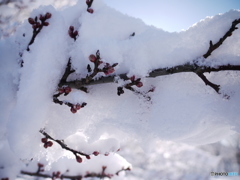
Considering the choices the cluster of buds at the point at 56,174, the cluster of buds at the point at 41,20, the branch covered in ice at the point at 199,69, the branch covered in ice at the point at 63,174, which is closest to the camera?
the branch covered in ice at the point at 199,69

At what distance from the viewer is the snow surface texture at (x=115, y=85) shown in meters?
1.33

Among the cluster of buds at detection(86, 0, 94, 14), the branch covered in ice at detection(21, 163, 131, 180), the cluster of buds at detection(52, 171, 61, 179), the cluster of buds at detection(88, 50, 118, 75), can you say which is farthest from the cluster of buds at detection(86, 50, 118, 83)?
the cluster of buds at detection(52, 171, 61, 179)

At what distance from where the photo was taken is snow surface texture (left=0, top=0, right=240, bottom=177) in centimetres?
133

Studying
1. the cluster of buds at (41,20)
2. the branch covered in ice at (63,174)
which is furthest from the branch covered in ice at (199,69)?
the branch covered in ice at (63,174)

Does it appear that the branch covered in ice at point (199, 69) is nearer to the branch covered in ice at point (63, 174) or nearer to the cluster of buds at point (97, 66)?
the cluster of buds at point (97, 66)

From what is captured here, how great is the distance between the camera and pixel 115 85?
1.57 m

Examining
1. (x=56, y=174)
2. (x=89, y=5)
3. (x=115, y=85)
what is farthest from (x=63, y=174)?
(x=89, y=5)

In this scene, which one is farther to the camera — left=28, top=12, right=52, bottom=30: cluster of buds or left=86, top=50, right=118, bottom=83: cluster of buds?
→ left=28, top=12, right=52, bottom=30: cluster of buds

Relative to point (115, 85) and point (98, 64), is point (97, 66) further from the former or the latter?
point (115, 85)

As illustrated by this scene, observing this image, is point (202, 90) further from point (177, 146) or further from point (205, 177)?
point (177, 146)

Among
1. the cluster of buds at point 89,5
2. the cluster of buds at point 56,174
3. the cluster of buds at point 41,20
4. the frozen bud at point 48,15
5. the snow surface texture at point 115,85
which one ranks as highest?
the cluster of buds at point 89,5

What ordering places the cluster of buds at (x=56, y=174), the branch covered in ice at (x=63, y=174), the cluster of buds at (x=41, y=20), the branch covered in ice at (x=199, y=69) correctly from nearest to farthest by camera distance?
the branch covered in ice at (x=199, y=69)
the cluster of buds at (x=41, y=20)
the branch covered in ice at (x=63, y=174)
the cluster of buds at (x=56, y=174)

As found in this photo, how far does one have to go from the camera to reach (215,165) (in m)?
10.6

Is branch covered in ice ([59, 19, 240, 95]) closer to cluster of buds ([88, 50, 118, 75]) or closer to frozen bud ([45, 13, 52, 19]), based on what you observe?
cluster of buds ([88, 50, 118, 75])
